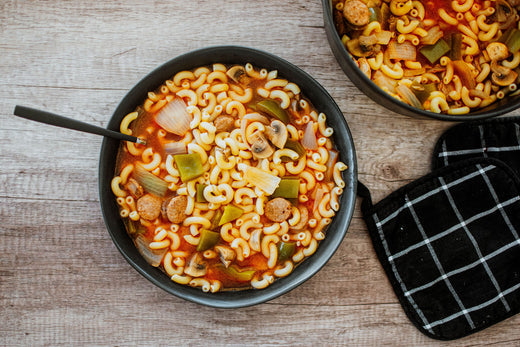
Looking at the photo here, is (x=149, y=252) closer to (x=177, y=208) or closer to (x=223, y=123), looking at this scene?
(x=177, y=208)

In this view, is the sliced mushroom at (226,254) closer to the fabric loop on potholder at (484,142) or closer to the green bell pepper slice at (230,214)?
the green bell pepper slice at (230,214)

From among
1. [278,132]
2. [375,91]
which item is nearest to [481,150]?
[375,91]

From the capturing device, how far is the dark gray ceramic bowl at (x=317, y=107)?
1.71 meters

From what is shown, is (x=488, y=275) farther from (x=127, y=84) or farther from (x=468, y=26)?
(x=127, y=84)

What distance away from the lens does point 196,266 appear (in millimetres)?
1798

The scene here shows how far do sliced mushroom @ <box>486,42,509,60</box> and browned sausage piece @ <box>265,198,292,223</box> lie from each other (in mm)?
1038

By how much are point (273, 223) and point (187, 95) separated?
24.4 inches

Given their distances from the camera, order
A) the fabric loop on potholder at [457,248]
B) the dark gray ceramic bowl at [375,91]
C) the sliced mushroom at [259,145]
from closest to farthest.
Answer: the dark gray ceramic bowl at [375,91], the sliced mushroom at [259,145], the fabric loop on potholder at [457,248]

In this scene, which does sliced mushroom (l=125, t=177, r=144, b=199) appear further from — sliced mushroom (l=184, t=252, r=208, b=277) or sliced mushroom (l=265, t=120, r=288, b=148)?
sliced mushroom (l=265, t=120, r=288, b=148)

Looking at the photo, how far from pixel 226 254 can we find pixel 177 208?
0.26m

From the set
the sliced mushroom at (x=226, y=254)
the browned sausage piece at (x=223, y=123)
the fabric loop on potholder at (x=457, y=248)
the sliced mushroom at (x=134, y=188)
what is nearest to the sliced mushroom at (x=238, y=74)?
the browned sausage piece at (x=223, y=123)

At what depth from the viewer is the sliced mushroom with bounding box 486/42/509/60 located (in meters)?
1.86

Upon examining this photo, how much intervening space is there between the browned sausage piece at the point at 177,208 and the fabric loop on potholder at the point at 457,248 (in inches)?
34.4

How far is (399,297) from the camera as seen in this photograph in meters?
2.00
